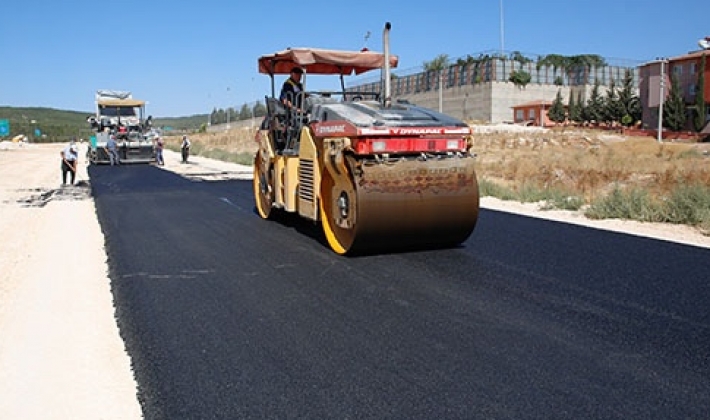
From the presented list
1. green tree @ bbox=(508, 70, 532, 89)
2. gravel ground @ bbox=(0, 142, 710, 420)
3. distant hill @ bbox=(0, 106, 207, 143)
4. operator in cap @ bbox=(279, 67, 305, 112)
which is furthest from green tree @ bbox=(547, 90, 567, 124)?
operator in cap @ bbox=(279, 67, 305, 112)

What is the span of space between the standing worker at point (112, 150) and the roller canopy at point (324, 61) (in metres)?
20.0

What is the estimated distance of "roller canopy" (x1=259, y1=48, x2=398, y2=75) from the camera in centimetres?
880

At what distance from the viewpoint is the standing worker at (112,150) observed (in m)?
28.2

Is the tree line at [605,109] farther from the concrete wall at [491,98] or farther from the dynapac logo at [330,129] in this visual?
the dynapac logo at [330,129]

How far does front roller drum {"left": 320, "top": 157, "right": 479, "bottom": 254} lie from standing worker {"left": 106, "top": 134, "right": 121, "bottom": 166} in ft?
75.3

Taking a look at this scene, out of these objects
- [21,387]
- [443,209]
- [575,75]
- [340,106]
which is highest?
[575,75]

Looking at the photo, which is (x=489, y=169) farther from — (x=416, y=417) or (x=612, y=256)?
(x=416, y=417)

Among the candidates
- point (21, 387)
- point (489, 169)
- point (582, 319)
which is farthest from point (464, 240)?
point (489, 169)

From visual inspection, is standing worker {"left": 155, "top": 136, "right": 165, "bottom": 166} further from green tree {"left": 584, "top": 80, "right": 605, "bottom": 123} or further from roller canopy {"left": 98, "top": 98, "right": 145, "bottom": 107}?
green tree {"left": 584, "top": 80, "right": 605, "bottom": 123}

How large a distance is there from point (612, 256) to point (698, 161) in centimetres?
1945

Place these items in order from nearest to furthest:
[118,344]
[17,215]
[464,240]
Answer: [118,344]
[464,240]
[17,215]

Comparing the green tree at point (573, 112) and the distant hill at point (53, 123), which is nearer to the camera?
the green tree at point (573, 112)

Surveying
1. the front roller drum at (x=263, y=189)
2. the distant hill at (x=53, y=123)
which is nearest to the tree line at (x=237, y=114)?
the distant hill at (x=53, y=123)

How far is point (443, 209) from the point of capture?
7.12 metres
